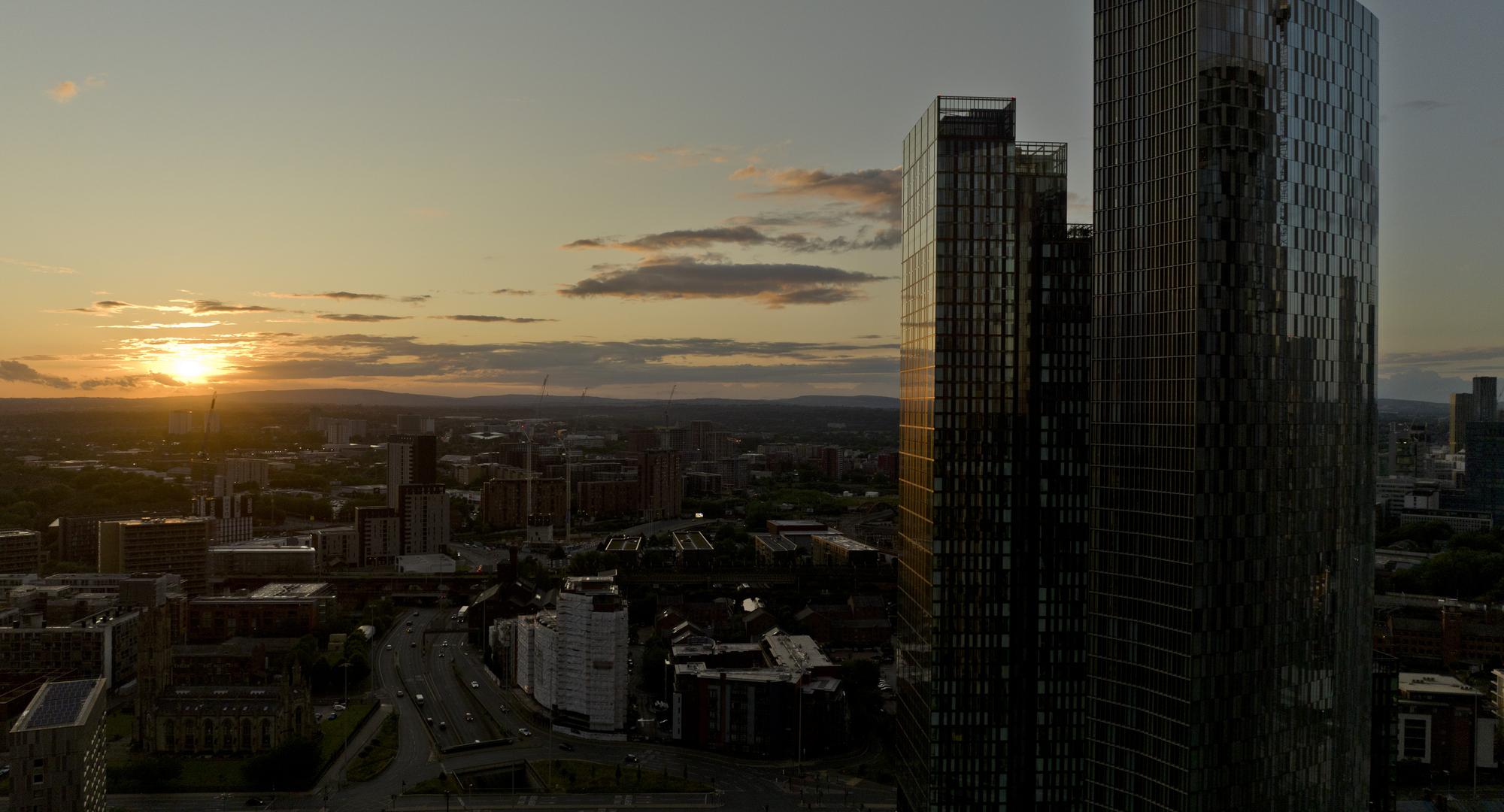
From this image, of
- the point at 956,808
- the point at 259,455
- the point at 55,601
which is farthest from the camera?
the point at 259,455

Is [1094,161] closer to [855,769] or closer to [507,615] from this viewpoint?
[855,769]

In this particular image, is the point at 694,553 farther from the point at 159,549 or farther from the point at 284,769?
the point at 284,769

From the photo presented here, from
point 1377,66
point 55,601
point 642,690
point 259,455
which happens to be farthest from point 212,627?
point 259,455

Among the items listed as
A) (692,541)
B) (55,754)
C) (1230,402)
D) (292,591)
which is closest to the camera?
(1230,402)

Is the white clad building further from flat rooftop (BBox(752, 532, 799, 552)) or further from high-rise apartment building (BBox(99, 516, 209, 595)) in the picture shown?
high-rise apartment building (BBox(99, 516, 209, 595))

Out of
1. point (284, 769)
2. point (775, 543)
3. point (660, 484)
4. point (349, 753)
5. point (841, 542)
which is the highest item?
point (660, 484)

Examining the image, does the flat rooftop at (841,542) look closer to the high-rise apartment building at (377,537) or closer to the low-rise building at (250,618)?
the high-rise apartment building at (377,537)

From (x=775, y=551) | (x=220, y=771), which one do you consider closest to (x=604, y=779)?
(x=220, y=771)
